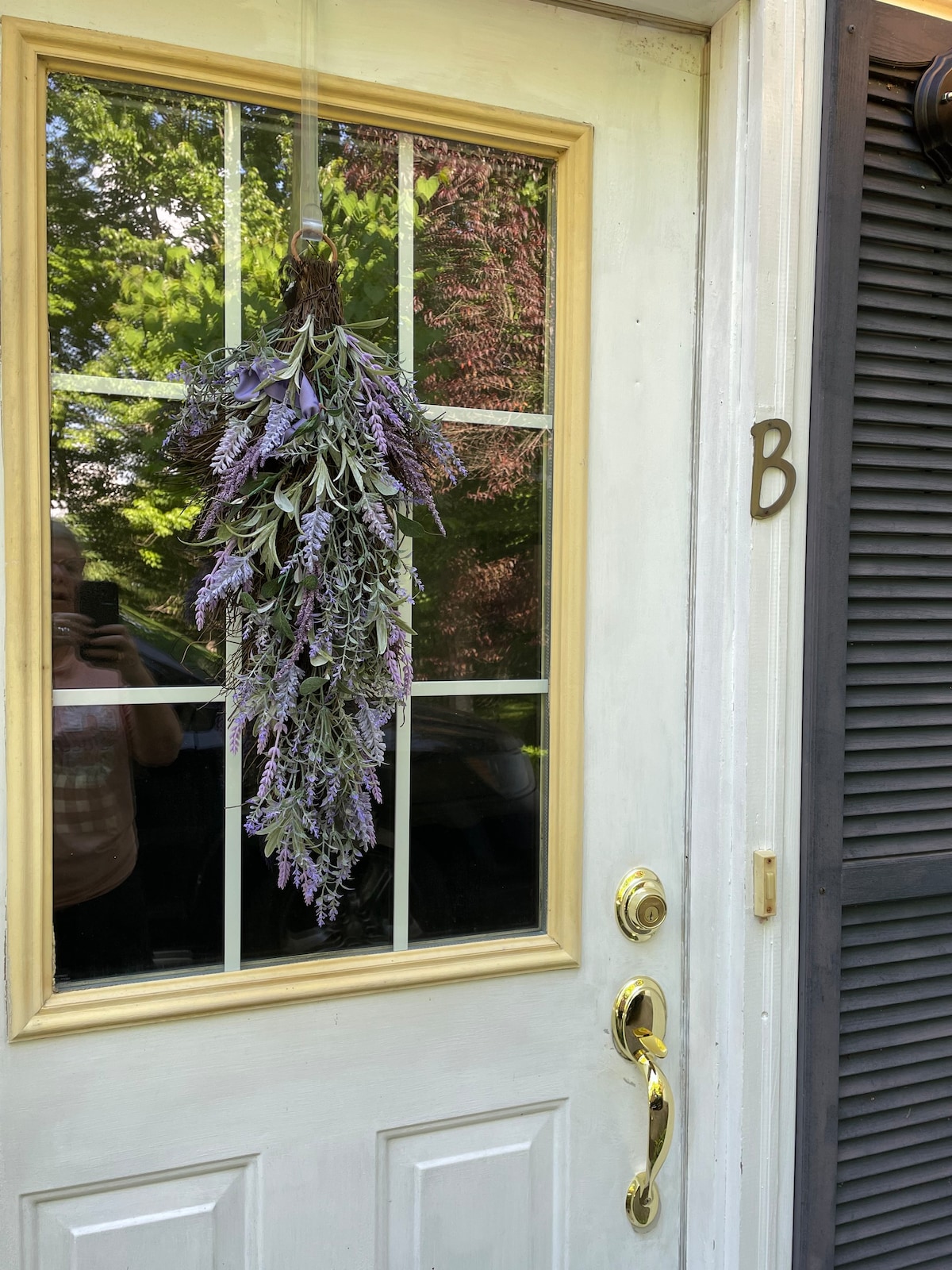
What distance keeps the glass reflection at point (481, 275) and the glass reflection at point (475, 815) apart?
1.29 ft

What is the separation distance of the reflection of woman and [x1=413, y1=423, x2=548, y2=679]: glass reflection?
33cm

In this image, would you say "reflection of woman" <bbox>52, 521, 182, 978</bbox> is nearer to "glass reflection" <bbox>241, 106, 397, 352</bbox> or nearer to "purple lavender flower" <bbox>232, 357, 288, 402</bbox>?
"purple lavender flower" <bbox>232, 357, 288, 402</bbox>

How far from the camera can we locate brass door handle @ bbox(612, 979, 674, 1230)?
104cm

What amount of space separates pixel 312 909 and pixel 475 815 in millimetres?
226

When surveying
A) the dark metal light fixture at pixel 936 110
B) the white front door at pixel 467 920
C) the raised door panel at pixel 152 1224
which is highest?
the dark metal light fixture at pixel 936 110

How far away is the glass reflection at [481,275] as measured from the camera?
0.98 m

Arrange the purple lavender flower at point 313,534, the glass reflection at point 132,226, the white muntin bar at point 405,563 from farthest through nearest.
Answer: the white muntin bar at point 405,563, the glass reflection at point 132,226, the purple lavender flower at point 313,534

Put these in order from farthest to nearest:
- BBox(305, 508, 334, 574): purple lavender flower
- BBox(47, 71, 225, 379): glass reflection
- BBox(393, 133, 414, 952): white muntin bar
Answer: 1. BBox(393, 133, 414, 952): white muntin bar
2. BBox(47, 71, 225, 379): glass reflection
3. BBox(305, 508, 334, 574): purple lavender flower

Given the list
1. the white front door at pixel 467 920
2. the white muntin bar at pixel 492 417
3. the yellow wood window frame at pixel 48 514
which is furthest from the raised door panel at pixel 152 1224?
the white muntin bar at pixel 492 417

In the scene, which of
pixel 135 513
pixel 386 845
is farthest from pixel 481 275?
pixel 386 845

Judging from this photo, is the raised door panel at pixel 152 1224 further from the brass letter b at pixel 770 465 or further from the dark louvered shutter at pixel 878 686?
the brass letter b at pixel 770 465

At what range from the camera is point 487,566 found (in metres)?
1.03

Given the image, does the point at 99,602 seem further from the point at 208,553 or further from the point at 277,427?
the point at 277,427

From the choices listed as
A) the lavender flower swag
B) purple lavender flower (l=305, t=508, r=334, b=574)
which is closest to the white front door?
the lavender flower swag
